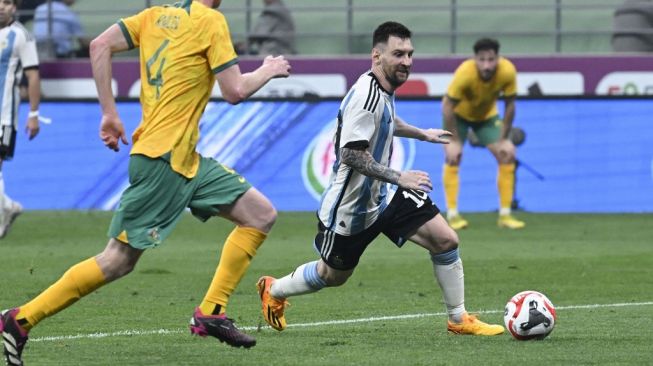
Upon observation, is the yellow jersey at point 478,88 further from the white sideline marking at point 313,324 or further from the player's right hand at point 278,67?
the player's right hand at point 278,67

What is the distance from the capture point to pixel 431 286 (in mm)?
11359

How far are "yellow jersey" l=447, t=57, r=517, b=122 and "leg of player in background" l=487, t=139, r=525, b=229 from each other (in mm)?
438

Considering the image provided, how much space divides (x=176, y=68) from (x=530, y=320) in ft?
8.10

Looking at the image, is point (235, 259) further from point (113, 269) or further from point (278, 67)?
point (278, 67)

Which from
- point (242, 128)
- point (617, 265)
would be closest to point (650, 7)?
point (242, 128)

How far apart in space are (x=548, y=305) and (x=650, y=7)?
1327cm

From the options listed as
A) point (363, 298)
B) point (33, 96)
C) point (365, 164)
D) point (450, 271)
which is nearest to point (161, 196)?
point (365, 164)

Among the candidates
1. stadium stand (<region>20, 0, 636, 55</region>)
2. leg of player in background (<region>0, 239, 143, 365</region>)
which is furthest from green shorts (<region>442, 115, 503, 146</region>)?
leg of player in background (<region>0, 239, 143, 365</region>)

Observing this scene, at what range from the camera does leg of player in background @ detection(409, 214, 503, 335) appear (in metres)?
8.43

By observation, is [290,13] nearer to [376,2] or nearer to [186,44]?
[376,2]

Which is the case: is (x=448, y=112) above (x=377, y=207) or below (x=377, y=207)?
below

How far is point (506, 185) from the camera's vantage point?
16.8 metres

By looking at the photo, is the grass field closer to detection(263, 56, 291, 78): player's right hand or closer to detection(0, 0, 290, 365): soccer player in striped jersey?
detection(0, 0, 290, 365): soccer player in striped jersey

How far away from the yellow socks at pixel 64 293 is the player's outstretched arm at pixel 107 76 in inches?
27.2
